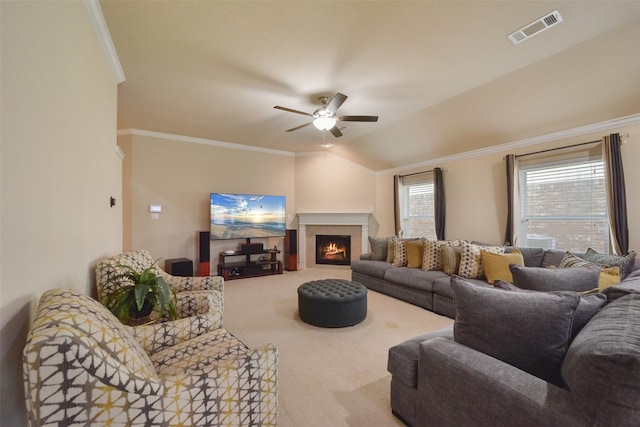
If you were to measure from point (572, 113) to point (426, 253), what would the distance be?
2.46 m

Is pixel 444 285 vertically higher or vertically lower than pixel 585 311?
lower

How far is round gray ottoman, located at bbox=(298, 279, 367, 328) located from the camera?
3094 millimetres

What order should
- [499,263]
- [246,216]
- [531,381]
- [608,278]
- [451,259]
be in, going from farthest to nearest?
1. [246,216]
2. [451,259]
3. [499,263]
4. [608,278]
5. [531,381]

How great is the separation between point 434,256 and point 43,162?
4.27 m

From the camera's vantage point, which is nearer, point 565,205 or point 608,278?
point 608,278

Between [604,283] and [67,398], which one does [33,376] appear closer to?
[67,398]

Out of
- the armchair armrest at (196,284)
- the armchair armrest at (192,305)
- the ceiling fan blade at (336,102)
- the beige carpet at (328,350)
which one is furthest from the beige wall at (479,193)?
the armchair armrest at (192,305)

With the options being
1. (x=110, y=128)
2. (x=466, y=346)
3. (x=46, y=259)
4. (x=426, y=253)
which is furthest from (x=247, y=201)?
(x=466, y=346)

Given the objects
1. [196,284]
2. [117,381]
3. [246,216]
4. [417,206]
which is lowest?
[196,284]

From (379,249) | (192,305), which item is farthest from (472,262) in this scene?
(192,305)

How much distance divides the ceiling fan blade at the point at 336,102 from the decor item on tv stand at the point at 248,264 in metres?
3.56

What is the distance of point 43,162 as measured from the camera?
54.3 inches

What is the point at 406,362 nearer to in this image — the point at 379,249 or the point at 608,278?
the point at 608,278

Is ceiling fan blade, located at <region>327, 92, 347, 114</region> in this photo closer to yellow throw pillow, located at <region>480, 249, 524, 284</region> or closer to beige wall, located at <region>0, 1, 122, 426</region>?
beige wall, located at <region>0, 1, 122, 426</region>
